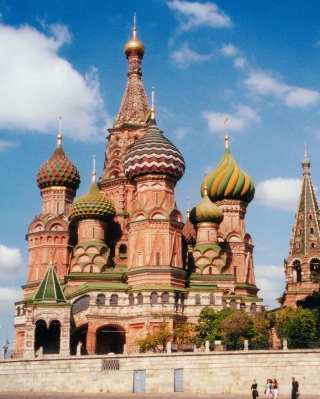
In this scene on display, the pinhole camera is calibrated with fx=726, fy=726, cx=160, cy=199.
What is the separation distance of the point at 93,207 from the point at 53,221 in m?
4.65

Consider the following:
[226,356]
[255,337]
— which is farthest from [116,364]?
[255,337]

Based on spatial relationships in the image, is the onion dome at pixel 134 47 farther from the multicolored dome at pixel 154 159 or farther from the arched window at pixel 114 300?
the arched window at pixel 114 300

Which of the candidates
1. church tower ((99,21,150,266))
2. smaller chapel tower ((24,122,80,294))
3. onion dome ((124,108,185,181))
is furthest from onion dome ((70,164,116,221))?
onion dome ((124,108,185,181))

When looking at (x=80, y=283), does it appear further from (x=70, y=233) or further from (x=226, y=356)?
(x=226, y=356)

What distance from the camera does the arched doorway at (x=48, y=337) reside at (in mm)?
47500

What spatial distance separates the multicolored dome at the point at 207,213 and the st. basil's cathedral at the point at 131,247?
0.08m

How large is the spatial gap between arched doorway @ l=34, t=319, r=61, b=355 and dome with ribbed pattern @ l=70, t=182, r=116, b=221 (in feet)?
34.9

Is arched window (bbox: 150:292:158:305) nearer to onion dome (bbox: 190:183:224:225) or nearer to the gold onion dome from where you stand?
onion dome (bbox: 190:183:224:225)

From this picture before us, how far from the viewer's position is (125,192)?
6034cm

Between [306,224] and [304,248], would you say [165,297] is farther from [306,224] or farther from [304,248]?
[306,224]

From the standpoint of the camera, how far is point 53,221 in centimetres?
5872

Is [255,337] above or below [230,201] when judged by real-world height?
below

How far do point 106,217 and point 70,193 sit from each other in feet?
18.9

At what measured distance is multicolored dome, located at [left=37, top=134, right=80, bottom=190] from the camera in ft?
197
